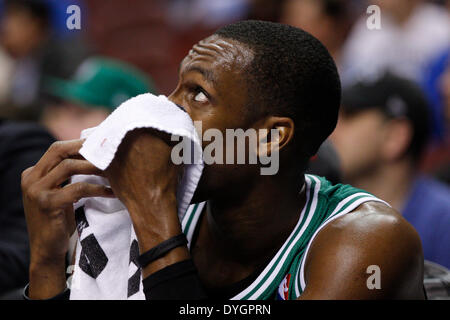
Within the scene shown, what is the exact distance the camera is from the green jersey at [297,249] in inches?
60.8

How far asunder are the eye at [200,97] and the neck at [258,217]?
0.24 m

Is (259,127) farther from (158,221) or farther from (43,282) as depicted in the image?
(43,282)

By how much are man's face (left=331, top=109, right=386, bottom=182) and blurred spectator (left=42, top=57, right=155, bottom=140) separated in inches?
38.1

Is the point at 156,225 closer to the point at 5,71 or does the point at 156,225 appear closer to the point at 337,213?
the point at 337,213

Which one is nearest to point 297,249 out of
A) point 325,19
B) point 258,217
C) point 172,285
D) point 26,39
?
point 258,217

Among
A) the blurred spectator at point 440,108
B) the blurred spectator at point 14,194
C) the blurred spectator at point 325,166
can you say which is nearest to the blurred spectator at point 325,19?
the blurred spectator at point 440,108

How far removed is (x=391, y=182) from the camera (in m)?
2.92

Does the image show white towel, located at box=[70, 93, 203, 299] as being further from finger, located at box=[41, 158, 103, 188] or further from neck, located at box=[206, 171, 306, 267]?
neck, located at box=[206, 171, 306, 267]

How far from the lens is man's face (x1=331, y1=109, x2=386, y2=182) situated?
9.38ft

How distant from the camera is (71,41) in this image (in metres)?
4.09

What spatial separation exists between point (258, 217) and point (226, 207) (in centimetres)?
8

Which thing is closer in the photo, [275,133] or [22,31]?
[275,133]

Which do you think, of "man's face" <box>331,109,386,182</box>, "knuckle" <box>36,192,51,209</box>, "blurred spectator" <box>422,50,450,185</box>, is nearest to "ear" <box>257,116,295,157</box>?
"knuckle" <box>36,192,51,209</box>
